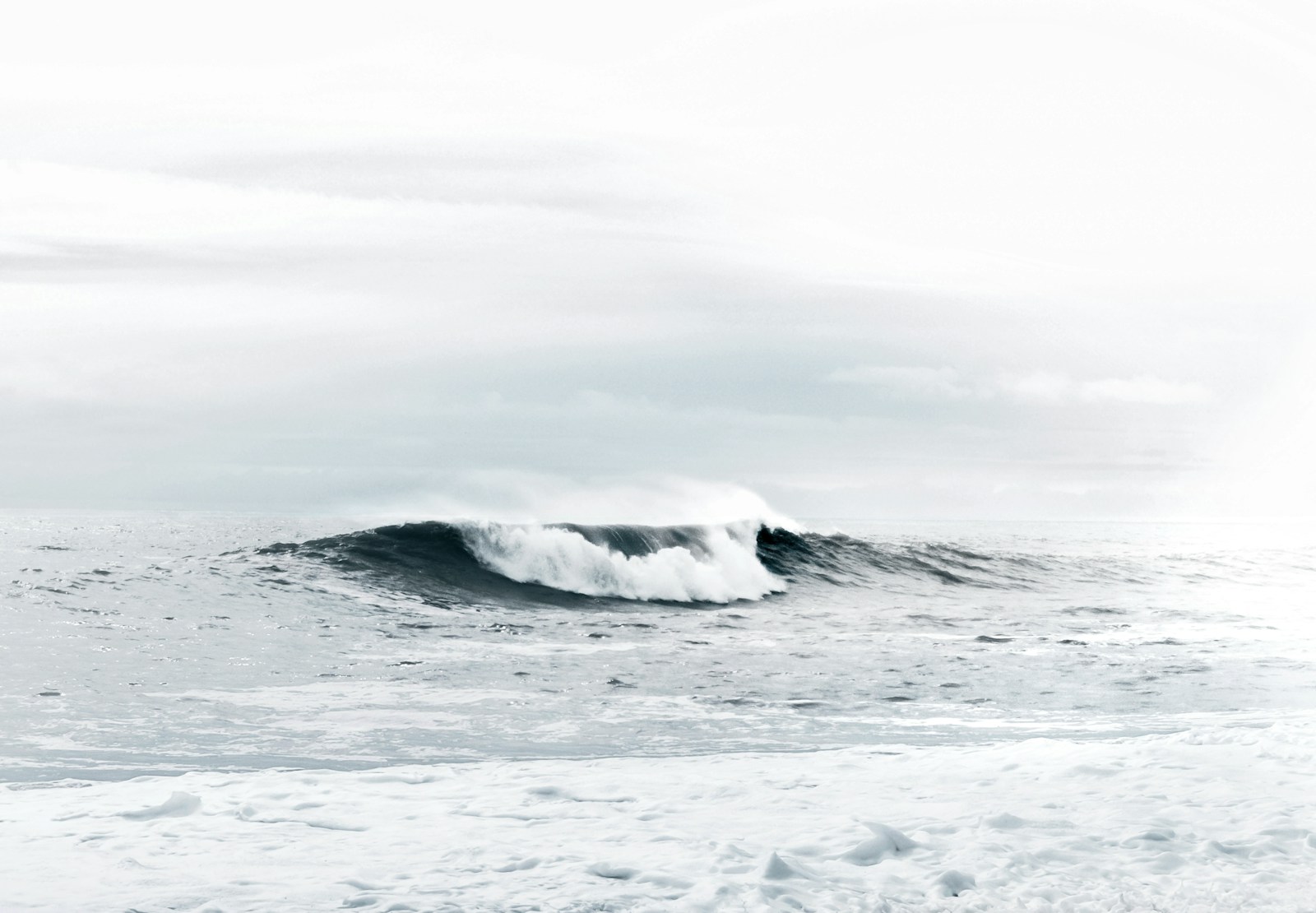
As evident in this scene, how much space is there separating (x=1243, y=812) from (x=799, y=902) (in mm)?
2757

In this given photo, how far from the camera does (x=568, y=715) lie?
9.01 meters

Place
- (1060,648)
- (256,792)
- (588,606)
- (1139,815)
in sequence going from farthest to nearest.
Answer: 1. (588,606)
2. (1060,648)
3. (256,792)
4. (1139,815)

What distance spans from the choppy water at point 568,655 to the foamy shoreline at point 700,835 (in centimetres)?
115

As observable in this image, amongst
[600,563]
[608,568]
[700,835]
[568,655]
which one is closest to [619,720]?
[700,835]

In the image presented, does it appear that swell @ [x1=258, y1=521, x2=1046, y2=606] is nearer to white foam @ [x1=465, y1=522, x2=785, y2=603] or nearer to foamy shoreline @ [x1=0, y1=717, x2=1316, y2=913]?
white foam @ [x1=465, y1=522, x2=785, y2=603]

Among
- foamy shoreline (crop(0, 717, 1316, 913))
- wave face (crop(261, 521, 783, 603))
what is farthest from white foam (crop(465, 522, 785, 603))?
foamy shoreline (crop(0, 717, 1316, 913))

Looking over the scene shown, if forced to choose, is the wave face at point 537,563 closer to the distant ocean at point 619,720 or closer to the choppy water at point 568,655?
the choppy water at point 568,655

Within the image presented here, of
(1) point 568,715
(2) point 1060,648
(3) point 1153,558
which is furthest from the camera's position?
(3) point 1153,558

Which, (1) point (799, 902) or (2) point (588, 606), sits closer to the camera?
(1) point (799, 902)

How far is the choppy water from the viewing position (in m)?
8.23

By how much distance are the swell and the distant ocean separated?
0.29 meters

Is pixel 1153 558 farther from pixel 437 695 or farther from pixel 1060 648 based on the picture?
pixel 437 695

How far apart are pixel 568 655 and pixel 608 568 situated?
1123 centimetres

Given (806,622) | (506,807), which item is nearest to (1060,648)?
(806,622)
